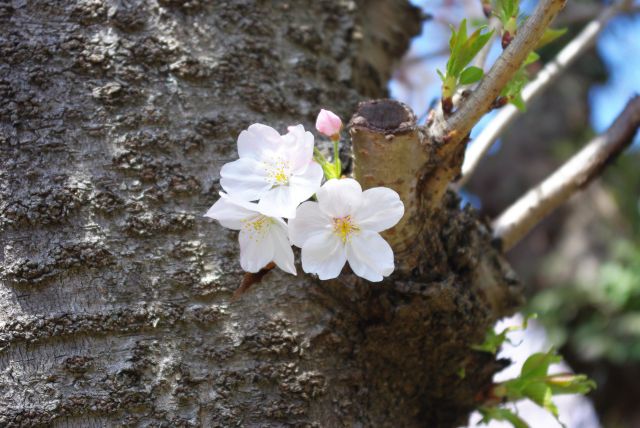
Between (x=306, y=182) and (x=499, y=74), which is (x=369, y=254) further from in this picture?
(x=499, y=74)

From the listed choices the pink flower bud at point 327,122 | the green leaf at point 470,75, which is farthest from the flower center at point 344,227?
the green leaf at point 470,75

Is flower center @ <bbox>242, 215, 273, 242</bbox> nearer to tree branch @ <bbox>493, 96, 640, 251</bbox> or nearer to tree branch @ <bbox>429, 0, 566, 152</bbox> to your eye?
tree branch @ <bbox>429, 0, 566, 152</bbox>

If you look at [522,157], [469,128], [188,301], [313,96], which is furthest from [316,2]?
[522,157]

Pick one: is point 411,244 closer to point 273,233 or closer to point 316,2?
point 273,233

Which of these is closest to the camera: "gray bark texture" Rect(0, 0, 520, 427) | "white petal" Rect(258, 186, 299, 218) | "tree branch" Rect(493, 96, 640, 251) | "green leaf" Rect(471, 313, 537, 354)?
"white petal" Rect(258, 186, 299, 218)

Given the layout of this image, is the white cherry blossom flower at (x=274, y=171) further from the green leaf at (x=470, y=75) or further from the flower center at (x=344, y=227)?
the green leaf at (x=470, y=75)

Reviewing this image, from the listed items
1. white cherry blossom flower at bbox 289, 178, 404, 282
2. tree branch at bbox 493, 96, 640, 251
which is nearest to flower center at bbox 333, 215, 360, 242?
white cherry blossom flower at bbox 289, 178, 404, 282

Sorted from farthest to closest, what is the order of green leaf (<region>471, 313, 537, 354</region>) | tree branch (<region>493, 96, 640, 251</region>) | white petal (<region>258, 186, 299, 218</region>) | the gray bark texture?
tree branch (<region>493, 96, 640, 251</region>) < green leaf (<region>471, 313, 537, 354</region>) < the gray bark texture < white petal (<region>258, 186, 299, 218</region>)
